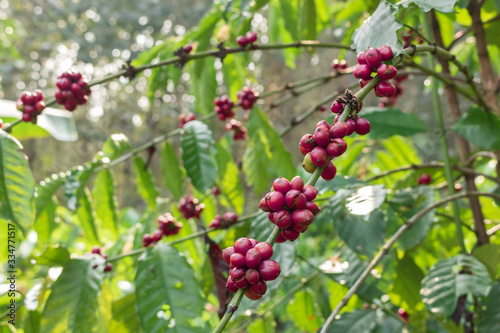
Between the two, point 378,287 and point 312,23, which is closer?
point 378,287

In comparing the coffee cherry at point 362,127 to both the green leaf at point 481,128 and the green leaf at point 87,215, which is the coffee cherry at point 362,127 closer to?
the green leaf at point 481,128

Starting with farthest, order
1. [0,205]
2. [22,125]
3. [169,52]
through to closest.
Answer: [169,52], [22,125], [0,205]

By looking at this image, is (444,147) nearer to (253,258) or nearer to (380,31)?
(380,31)

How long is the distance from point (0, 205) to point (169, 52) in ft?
3.07

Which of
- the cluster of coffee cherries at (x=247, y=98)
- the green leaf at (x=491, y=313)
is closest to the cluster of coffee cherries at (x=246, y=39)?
the cluster of coffee cherries at (x=247, y=98)

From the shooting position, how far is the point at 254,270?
1.77 feet

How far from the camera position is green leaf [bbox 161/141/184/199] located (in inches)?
62.6

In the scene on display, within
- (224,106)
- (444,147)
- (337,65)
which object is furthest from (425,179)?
(224,106)

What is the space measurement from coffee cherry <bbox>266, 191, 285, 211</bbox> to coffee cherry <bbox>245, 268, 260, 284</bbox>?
0.10 meters

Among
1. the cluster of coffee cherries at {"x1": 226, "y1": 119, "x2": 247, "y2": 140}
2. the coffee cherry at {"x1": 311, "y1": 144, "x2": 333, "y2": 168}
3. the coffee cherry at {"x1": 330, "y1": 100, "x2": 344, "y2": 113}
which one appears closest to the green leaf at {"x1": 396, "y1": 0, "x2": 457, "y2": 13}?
the coffee cherry at {"x1": 330, "y1": 100, "x2": 344, "y2": 113}

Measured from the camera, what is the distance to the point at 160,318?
3.34ft

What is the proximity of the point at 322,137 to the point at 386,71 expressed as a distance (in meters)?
0.16

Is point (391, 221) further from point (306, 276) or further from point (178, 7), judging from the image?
point (178, 7)

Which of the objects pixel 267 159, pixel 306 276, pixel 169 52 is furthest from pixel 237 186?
pixel 169 52
